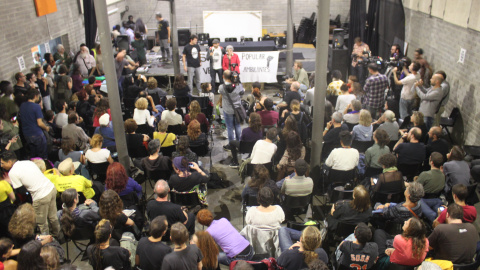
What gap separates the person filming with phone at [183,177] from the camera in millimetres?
4844

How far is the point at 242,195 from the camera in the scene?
4.88 metres

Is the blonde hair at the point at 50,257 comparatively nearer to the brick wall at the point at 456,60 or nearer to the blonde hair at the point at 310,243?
the blonde hair at the point at 310,243

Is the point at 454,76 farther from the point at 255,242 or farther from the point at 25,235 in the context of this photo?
the point at 25,235

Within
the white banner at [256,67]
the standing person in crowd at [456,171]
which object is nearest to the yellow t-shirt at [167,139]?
the standing person in crowd at [456,171]

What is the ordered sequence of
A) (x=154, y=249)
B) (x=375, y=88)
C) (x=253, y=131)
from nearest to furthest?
(x=154, y=249) → (x=253, y=131) → (x=375, y=88)

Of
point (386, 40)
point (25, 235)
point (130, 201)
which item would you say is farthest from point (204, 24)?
point (25, 235)

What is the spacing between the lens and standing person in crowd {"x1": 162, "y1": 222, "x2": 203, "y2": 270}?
3355 millimetres

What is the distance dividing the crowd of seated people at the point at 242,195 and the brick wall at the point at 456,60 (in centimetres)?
57

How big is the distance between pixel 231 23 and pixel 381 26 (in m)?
5.49

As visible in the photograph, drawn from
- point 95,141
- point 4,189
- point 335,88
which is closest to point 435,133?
point 335,88

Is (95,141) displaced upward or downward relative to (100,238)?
upward

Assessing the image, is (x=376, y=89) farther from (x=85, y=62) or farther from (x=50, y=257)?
(x=85, y=62)

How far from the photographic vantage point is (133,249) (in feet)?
13.1

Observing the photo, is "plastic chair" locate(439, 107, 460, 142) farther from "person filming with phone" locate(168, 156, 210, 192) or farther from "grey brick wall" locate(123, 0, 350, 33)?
"grey brick wall" locate(123, 0, 350, 33)
